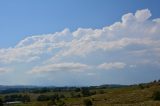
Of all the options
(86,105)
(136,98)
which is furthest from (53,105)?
(136,98)

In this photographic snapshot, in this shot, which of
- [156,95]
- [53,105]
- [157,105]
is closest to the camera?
[157,105]

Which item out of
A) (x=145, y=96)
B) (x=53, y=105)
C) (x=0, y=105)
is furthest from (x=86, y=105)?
(x=0, y=105)

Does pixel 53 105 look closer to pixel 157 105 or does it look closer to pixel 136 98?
pixel 136 98

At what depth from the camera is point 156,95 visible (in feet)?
398

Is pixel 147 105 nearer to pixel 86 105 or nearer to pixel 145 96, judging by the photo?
pixel 86 105

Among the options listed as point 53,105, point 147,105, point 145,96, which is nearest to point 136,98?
point 145,96

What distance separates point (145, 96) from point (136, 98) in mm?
4045

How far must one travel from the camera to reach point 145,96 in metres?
138

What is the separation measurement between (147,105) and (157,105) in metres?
3.56

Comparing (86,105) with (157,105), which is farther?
(86,105)

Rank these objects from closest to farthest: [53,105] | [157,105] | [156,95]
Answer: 1. [157,105]
2. [156,95]
3. [53,105]

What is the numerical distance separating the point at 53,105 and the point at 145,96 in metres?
33.5

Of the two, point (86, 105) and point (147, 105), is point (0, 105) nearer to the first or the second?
point (86, 105)

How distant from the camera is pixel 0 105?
142 meters
